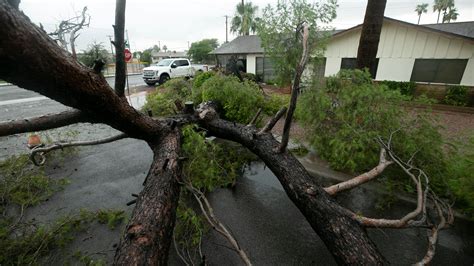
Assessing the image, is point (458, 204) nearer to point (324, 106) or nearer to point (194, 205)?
point (324, 106)

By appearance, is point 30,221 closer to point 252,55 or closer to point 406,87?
point 406,87

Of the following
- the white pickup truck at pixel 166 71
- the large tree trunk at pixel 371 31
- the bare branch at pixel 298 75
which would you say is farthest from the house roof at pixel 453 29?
the white pickup truck at pixel 166 71

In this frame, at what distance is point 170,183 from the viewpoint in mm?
2066

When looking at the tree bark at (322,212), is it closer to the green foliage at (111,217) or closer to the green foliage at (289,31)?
the green foliage at (111,217)

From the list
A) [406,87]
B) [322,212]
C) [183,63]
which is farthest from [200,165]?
[183,63]

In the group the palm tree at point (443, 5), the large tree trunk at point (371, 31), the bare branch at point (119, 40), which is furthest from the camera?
the palm tree at point (443, 5)

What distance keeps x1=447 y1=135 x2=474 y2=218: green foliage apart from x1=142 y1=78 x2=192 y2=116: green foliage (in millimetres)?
5810

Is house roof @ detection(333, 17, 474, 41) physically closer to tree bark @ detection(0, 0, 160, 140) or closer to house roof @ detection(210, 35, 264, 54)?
house roof @ detection(210, 35, 264, 54)

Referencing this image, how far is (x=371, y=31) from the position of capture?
4812 mm

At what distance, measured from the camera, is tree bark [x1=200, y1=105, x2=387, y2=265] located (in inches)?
64.0

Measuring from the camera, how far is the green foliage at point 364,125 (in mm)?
2807

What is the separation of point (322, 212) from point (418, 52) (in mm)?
10504

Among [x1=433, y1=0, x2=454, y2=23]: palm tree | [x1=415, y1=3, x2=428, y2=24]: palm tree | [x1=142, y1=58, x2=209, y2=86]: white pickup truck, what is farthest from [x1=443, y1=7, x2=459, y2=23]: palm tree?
[x1=142, y1=58, x2=209, y2=86]: white pickup truck

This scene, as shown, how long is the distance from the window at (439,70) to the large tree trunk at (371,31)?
613 centimetres
